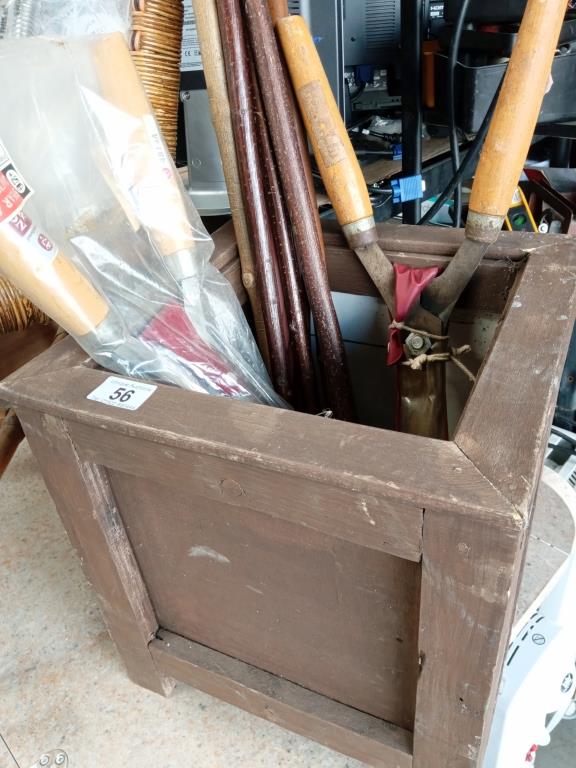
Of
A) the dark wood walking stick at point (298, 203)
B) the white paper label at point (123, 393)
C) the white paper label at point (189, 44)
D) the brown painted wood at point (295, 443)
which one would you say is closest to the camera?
Answer: the brown painted wood at point (295, 443)

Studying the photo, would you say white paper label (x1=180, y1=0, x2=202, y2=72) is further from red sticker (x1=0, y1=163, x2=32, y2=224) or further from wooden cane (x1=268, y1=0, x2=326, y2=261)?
red sticker (x1=0, y1=163, x2=32, y2=224)

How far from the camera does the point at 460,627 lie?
382 millimetres

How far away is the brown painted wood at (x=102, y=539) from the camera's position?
492 millimetres

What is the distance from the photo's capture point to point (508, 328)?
46cm

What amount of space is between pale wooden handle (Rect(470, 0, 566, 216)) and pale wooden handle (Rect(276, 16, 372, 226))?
11 centimetres

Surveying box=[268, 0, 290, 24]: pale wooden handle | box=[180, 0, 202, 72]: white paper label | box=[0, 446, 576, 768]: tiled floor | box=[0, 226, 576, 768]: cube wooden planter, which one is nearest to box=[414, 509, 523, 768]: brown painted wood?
box=[0, 226, 576, 768]: cube wooden planter

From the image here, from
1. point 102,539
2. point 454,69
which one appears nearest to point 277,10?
point 454,69

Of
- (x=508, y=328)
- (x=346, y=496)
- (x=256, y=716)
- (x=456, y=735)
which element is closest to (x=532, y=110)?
(x=508, y=328)

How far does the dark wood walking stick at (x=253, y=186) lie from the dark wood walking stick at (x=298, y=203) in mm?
15

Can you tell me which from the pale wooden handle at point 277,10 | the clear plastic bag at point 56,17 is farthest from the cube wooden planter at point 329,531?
the clear plastic bag at point 56,17

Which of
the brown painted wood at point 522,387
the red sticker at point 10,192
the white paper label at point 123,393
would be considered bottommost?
the white paper label at point 123,393

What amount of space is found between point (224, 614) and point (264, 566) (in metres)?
0.10

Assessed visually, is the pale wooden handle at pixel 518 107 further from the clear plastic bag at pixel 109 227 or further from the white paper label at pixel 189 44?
the white paper label at pixel 189 44

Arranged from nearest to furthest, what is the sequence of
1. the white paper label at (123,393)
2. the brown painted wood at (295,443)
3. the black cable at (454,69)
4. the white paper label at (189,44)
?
the brown painted wood at (295,443), the white paper label at (123,393), the black cable at (454,69), the white paper label at (189,44)
